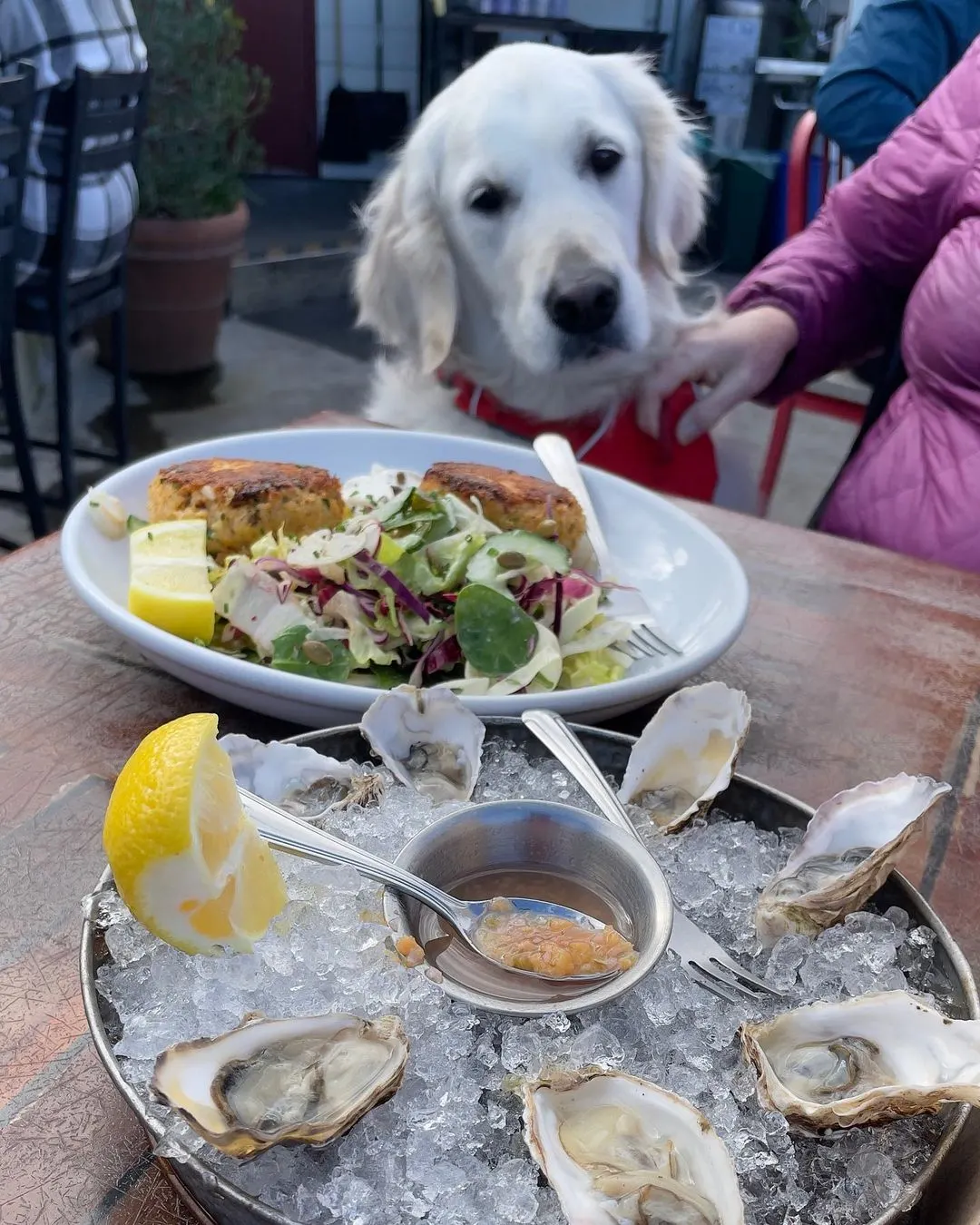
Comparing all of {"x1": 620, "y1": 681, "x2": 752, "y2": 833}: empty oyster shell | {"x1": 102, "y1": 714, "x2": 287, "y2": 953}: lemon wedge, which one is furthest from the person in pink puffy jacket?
{"x1": 102, "y1": 714, "x2": 287, "y2": 953}: lemon wedge

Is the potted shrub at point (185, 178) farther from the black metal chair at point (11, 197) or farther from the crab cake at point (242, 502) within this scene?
the crab cake at point (242, 502)

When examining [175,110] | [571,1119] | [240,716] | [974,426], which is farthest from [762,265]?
[175,110]

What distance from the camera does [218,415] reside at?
4.02 meters

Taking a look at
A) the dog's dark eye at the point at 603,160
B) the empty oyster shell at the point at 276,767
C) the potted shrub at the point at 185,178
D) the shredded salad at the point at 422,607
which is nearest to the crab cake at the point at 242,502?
the shredded salad at the point at 422,607

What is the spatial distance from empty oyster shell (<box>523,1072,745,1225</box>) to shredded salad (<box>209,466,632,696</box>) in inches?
18.1

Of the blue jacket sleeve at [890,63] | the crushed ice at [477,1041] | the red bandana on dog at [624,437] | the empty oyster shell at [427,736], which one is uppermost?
the blue jacket sleeve at [890,63]

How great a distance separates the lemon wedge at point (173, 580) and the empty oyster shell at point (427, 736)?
284 millimetres

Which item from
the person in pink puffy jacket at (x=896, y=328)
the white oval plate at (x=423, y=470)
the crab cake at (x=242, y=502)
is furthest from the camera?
the person in pink puffy jacket at (x=896, y=328)

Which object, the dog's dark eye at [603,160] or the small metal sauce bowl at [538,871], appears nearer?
the small metal sauce bowl at [538,871]

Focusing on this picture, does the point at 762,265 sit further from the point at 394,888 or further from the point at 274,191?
the point at 274,191

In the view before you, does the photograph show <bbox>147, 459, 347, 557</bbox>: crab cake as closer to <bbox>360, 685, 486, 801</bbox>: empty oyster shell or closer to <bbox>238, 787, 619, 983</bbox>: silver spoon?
<bbox>360, 685, 486, 801</bbox>: empty oyster shell

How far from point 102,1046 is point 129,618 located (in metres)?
0.49

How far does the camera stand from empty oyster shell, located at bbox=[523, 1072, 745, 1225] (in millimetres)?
396

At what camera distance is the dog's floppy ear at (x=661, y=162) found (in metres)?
1.88
